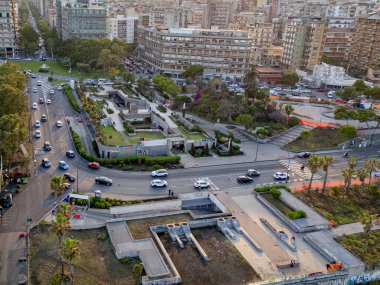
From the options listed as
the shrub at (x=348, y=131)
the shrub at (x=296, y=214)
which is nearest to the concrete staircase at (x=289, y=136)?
the shrub at (x=348, y=131)

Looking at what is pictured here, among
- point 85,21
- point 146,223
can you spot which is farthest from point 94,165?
point 85,21

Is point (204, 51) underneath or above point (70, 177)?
above

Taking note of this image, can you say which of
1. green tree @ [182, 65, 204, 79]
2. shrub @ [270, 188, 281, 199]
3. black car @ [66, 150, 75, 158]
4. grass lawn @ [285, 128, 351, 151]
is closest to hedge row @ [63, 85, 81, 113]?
black car @ [66, 150, 75, 158]

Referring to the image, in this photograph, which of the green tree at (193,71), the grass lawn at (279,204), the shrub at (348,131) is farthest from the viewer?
the green tree at (193,71)

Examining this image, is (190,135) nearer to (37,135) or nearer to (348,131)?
(37,135)

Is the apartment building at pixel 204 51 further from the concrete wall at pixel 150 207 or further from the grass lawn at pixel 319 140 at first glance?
the concrete wall at pixel 150 207

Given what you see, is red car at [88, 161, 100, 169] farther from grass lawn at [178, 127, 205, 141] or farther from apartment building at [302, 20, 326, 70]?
apartment building at [302, 20, 326, 70]

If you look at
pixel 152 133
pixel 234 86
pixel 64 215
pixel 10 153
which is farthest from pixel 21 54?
pixel 64 215
